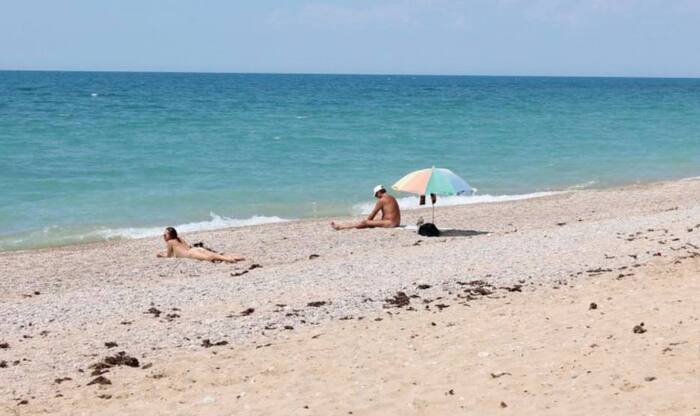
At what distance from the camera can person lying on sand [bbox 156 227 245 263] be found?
15789 mm

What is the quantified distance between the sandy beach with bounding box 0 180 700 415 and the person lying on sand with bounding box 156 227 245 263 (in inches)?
9.8

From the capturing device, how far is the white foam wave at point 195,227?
68.4 feet

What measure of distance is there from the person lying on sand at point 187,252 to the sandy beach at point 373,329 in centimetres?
25

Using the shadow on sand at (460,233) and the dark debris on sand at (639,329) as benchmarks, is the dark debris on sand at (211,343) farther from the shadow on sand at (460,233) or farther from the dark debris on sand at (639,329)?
the shadow on sand at (460,233)

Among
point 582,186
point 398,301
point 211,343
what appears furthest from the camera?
point 582,186

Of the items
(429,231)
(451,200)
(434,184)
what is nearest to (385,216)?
(429,231)

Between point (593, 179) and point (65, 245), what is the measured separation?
17.9 metres

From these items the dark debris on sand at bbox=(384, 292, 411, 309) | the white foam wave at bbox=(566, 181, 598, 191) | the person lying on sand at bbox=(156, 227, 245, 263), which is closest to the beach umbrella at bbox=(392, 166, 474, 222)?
the person lying on sand at bbox=(156, 227, 245, 263)

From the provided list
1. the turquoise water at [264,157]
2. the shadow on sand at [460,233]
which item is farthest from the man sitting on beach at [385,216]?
the turquoise water at [264,157]

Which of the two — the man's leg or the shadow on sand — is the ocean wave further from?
the shadow on sand

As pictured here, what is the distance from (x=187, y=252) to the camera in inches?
636

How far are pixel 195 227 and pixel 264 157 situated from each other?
14456 mm

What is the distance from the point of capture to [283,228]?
20.6 metres

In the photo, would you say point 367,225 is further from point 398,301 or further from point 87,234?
Answer: point 398,301
